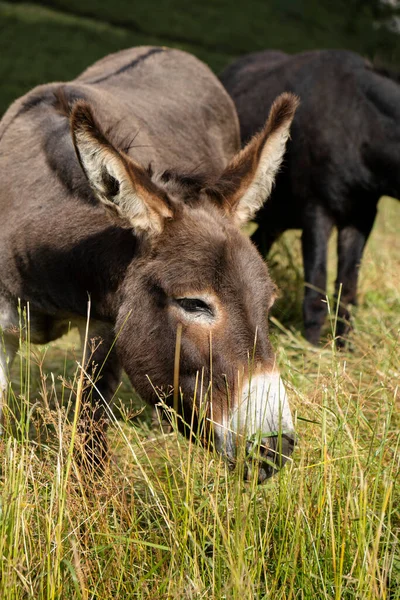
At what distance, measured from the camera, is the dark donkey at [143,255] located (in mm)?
2428

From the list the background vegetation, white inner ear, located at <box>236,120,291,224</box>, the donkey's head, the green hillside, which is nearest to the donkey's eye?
the donkey's head

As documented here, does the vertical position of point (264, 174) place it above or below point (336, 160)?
above

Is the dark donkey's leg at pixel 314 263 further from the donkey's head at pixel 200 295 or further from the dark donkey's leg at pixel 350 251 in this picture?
the donkey's head at pixel 200 295

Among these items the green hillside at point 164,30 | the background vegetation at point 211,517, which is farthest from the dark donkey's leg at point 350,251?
the green hillside at point 164,30

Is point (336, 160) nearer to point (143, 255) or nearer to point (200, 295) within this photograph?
point (143, 255)

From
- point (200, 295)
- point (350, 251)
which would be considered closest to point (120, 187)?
point (200, 295)

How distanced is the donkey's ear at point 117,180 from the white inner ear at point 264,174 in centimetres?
37

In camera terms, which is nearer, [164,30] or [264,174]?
[264,174]

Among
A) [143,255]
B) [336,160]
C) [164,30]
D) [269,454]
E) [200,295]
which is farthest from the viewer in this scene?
[164,30]

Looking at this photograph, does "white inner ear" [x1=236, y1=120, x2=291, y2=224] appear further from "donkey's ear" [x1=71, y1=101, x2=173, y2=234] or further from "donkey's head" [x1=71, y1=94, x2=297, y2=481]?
"donkey's ear" [x1=71, y1=101, x2=173, y2=234]

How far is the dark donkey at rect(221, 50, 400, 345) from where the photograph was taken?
4.98m

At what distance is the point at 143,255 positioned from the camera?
2.70 meters

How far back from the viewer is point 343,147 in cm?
501

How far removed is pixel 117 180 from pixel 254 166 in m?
0.56
